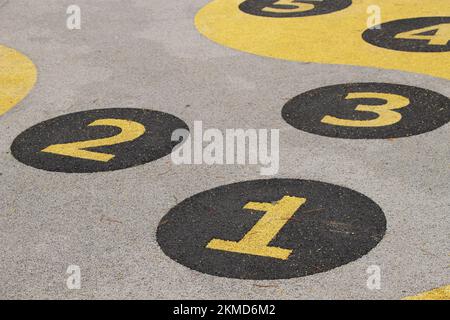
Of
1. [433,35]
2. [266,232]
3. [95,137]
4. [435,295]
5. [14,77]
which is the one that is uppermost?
[433,35]

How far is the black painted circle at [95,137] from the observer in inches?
252

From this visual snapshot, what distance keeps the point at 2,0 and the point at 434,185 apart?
8.56 m

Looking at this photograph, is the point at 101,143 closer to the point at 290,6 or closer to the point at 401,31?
the point at 401,31

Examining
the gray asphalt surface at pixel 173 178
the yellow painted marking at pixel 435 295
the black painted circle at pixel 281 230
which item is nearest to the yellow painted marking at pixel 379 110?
the gray asphalt surface at pixel 173 178

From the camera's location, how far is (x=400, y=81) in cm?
775

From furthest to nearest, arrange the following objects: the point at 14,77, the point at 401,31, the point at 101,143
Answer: the point at 401,31 < the point at 14,77 < the point at 101,143

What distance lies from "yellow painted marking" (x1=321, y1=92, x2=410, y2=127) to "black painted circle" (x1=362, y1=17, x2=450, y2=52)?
1.50m

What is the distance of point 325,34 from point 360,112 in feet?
8.77

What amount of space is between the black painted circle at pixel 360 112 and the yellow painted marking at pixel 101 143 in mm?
1345

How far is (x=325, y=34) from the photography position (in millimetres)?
9492

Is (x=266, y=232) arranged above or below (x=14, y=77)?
above

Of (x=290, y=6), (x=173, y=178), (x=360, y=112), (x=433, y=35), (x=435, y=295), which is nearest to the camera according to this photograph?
(x=435, y=295)

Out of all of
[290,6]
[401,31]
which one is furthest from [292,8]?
[401,31]

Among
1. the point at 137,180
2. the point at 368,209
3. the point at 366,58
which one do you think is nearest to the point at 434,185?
the point at 368,209
